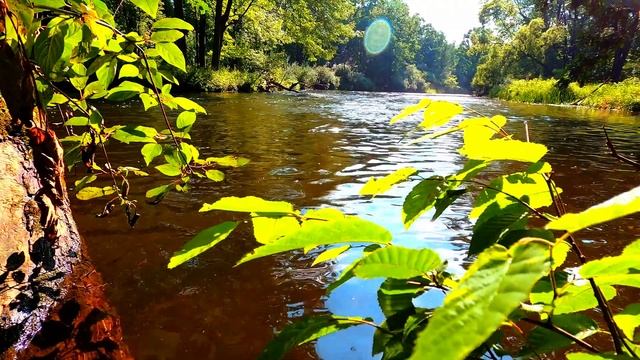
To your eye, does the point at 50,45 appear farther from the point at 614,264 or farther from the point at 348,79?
the point at 348,79

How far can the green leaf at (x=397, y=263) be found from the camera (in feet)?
1.59

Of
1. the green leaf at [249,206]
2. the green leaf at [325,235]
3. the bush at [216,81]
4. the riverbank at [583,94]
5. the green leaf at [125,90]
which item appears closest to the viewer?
the green leaf at [325,235]

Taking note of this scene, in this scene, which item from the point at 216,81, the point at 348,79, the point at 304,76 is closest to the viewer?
the point at 216,81

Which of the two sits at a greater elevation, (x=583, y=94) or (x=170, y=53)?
(x=170, y=53)

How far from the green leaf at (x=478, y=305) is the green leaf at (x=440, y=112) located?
0.48 metres

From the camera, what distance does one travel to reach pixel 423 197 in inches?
31.4

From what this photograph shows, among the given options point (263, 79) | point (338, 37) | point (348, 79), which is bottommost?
point (348, 79)

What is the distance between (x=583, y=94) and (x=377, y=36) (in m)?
52.9

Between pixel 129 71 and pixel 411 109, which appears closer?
pixel 411 109

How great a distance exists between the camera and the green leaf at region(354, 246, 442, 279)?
484 mm

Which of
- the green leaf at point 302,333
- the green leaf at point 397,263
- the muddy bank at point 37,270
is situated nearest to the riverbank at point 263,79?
the muddy bank at point 37,270

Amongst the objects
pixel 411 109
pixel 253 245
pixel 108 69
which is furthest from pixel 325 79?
pixel 411 109

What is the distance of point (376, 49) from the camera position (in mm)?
69438

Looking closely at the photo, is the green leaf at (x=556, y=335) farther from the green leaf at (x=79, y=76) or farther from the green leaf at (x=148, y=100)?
the green leaf at (x=79, y=76)
